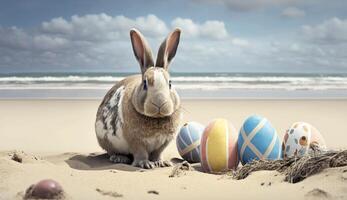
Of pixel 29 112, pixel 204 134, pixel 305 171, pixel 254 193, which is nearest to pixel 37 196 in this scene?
pixel 254 193

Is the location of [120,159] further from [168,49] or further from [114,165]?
[168,49]

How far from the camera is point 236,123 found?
38.5ft

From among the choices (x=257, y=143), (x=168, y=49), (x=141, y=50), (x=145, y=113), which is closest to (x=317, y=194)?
(x=257, y=143)

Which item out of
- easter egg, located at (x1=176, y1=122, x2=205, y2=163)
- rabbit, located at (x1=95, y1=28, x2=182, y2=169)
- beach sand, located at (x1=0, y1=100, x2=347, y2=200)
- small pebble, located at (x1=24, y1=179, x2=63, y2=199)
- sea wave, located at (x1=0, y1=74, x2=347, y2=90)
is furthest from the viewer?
sea wave, located at (x1=0, y1=74, x2=347, y2=90)

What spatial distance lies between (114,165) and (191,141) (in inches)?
46.2

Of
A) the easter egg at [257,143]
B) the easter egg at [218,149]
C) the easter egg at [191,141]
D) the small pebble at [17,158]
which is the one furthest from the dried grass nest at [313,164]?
the small pebble at [17,158]

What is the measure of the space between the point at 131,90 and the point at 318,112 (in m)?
7.64

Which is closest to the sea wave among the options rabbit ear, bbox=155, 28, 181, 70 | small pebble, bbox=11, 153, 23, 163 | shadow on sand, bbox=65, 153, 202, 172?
shadow on sand, bbox=65, 153, 202, 172

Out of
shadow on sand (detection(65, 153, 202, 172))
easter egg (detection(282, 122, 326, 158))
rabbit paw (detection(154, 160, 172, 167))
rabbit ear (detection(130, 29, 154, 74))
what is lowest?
shadow on sand (detection(65, 153, 202, 172))

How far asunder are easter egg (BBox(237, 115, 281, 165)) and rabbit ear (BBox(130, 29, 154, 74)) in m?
1.52

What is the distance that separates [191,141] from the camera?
7477mm

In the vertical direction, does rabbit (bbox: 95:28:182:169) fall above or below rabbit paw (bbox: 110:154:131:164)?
above

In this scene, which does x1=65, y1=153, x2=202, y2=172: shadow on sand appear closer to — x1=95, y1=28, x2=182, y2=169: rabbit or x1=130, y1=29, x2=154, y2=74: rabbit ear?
x1=95, y1=28, x2=182, y2=169: rabbit

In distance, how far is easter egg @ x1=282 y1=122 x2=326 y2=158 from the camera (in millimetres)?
6379
